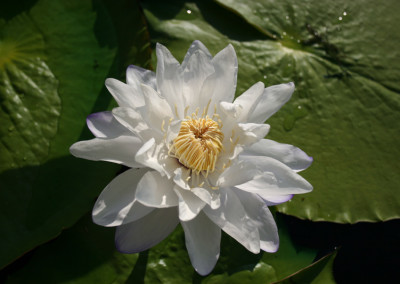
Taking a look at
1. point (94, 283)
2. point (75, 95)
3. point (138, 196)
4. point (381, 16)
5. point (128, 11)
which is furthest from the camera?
point (381, 16)

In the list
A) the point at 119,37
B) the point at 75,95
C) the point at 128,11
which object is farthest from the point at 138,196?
the point at 128,11

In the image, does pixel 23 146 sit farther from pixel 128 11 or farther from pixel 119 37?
pixel 128 11

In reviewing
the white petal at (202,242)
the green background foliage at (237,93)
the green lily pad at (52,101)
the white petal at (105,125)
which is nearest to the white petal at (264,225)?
the white petal at (202,242)

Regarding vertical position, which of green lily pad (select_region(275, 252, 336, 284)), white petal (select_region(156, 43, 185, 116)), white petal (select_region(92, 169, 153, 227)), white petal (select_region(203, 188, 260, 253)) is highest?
white petal (select_region(156, 43, 185, 116))

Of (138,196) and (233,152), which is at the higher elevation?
(233,152)

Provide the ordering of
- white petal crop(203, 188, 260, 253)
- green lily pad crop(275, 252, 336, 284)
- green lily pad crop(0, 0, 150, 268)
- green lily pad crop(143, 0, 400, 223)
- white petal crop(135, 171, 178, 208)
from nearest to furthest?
1. white petal crop(135, 171, 178, 208)
2. white petal crop(203, 188, 260, 253)
3. green lily pad crop(0, 0, 150, 268)
4. green lily pad crop(275, 252, 336, 284)
5. green lily pad crop(143, 0, 400, 223)

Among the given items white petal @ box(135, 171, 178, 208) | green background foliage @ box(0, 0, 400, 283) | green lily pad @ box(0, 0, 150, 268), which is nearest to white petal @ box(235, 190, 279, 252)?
white petal @ box(135, 171, 178, 208)

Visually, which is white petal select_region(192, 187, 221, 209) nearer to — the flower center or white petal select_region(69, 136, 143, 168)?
the flower center
